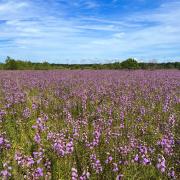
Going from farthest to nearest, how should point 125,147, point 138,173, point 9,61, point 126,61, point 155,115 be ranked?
point 9,61 → point 126,61 → point 155,115 → point 125,147 → point 138,173

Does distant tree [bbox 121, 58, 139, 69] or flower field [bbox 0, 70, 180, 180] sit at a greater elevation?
distant tree [bbox 121, 58, 139, 69]

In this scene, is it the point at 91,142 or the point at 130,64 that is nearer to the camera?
the point at 91,142

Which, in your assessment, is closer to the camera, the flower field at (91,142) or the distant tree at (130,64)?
the flower field at (91,142)

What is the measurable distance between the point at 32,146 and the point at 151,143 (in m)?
1.78

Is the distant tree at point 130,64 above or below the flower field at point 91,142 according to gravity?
above

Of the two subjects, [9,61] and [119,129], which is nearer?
[119,129]

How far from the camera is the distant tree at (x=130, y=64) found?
30392mm

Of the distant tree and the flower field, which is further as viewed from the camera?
the distant tree

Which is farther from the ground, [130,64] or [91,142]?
[130,64]

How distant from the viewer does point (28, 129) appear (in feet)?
20.4

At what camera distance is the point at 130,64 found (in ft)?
100

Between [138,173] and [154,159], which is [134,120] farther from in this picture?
[138,173]

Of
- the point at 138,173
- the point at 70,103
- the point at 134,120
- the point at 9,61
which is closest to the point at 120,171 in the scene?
the point at 138,173

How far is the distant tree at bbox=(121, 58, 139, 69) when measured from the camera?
30.4 meters
